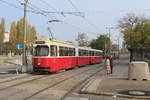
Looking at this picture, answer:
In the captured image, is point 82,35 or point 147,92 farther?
point 82,35

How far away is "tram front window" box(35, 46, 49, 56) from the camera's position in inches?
886

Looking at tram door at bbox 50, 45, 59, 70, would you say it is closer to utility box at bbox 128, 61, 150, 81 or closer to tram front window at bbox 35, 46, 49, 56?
tram front window at bbox 35, 46, 49, 56

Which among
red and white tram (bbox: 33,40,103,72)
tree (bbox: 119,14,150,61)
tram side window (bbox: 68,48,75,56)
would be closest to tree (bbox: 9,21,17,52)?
tree (bbox: 119,14,150,61)

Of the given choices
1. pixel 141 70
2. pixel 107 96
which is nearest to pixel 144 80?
pixel 141 70

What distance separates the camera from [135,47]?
165 feet

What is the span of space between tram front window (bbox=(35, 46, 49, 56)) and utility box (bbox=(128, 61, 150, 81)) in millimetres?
7787

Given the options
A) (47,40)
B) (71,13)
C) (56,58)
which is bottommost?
(56,58)

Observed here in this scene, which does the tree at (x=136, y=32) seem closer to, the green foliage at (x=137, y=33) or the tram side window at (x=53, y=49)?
the green foliage at (x=137, y=33)

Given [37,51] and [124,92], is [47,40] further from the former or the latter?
[124,92]

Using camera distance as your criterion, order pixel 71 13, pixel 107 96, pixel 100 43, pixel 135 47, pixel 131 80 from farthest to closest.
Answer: pixel 100 43 < pixel 135 47 < pixel 71 13 < pixel 131 80 < pixel 107 96

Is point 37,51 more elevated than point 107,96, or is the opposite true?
point 37,51

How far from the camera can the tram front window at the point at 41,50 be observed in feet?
73.8

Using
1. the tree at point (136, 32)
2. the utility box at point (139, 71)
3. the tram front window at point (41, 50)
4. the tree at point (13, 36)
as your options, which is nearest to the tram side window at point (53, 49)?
the tram front window at point (41, 50)

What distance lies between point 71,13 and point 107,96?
16739 mm
